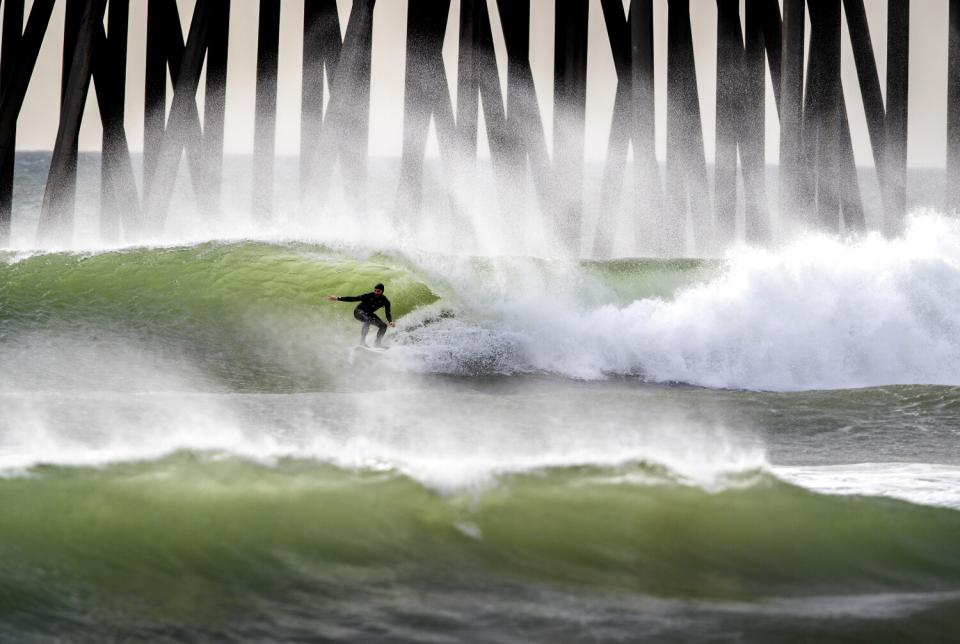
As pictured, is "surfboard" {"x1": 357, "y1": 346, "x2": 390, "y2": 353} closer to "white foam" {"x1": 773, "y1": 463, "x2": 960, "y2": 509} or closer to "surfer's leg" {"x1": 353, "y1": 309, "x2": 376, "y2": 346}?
"surfer's leg" {"x1": 353, "y1": 309, "x2": 376, "y2": 346}

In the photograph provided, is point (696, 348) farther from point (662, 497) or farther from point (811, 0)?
point (662, 497)

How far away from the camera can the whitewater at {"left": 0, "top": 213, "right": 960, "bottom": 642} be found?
3.74 m

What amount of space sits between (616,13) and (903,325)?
14.1ft

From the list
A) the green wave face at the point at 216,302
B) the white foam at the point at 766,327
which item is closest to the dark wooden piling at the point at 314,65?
the green wave face at the point at 216,302

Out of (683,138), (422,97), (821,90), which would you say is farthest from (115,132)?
(821,90)

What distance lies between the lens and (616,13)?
12.1 m

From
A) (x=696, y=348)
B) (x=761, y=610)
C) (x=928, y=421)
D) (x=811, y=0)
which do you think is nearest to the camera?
(x=761, y=610)

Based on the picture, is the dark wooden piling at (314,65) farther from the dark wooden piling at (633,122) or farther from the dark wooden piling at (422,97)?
the dark wooden piling at (633,122)

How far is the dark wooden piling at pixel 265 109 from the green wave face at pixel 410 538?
268 inches

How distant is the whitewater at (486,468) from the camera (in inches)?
147

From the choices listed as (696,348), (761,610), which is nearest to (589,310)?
(696,348)

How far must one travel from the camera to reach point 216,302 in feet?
36.9

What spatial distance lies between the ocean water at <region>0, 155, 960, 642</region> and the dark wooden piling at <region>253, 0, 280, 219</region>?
115 cm

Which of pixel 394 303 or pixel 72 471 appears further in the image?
pixel 394 303
